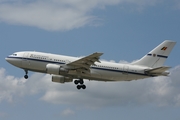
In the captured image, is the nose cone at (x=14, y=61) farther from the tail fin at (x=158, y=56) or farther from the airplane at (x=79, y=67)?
the tail fin at (x=158, y=56)

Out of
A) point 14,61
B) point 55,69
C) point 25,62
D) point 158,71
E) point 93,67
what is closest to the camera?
point 158,71

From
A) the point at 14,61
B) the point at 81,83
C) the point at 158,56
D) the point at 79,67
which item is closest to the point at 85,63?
the point at 79,67

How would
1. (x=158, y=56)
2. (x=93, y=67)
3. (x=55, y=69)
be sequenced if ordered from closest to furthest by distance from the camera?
(x=55, y=69) < (x=93, y=67) < (x=158, y=56)

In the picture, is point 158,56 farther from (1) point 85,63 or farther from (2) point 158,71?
(1) point 85,63

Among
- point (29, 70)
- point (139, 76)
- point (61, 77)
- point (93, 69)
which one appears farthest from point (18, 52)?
point (139, 76)

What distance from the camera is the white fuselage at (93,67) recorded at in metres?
55.1

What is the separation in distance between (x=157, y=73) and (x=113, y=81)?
6679mm

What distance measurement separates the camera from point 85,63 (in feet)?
179

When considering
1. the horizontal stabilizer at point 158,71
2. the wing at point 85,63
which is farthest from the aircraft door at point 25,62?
the horizontal stabilizer at point 158,71

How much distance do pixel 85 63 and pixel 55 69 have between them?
431 cm

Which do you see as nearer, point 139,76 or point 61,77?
point 139,76

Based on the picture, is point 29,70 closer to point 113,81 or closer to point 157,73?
point 113,81

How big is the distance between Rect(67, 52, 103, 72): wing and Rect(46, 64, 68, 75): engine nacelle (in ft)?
3.88

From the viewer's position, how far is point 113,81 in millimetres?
56875
